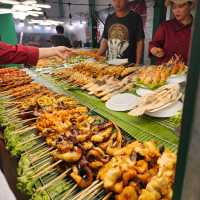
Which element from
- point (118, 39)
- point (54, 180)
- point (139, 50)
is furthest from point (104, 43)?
point (54, 180)

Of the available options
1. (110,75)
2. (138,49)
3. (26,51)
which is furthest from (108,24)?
(26,51)

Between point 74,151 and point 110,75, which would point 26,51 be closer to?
point 110,75

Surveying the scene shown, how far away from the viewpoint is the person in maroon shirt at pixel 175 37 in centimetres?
454

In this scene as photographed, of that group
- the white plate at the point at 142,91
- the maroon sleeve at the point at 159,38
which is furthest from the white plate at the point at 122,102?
the maroon sleeve at the point at 159,38

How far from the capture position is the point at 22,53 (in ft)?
13.1

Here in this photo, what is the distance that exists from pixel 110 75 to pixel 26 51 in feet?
5.37

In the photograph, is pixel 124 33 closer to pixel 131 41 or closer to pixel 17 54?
pixel 131 41

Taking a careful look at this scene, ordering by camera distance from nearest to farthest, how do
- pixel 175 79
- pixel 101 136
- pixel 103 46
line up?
pixel 101 136
pixel 175 79
pixel 103 46

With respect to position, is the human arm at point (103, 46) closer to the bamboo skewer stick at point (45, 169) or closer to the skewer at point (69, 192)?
the bamboo skewer stick at point (45, 169)

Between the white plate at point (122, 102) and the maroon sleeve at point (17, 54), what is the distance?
1.73 m

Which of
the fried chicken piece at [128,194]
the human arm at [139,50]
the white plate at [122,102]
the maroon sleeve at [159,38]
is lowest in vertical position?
the fried chicken piece at [128,194]

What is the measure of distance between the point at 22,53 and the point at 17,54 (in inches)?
3.4

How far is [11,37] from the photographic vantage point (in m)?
12.9

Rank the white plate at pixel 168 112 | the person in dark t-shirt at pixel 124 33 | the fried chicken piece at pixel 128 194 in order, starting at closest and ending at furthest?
the fried chicken piece at pixel 128 194
the white plate at pixel 168 112
the person in dark t-shirt at pixel 124 33
